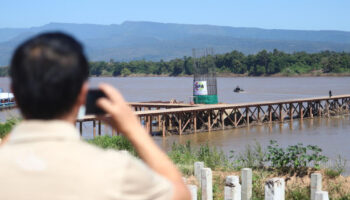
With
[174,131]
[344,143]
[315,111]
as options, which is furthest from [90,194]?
[315,111]

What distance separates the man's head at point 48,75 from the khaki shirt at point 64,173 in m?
0.07

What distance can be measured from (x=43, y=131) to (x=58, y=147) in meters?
0.06

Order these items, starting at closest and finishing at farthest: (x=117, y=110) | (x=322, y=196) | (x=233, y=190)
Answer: (x=117, y=110)
(x=322, y=196)
(x=233, y=190)

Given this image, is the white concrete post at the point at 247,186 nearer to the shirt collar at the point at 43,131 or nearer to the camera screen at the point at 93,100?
the camera screen at the point at 93,100

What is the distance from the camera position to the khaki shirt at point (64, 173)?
4.30 feet

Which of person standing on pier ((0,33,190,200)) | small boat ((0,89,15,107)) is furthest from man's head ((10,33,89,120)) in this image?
small boat ((0,89,15,107))

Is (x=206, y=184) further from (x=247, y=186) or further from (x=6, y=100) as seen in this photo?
(x=6, y=100)

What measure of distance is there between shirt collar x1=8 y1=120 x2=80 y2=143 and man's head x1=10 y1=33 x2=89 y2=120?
2 cm

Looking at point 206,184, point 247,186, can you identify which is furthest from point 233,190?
point 247,186

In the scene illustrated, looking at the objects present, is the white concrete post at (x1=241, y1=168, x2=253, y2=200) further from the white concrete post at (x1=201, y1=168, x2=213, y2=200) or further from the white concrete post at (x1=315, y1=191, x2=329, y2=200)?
the white concrete post at (x1=315, y1=191, x2=329, y2=200)

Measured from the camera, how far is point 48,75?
1347mm

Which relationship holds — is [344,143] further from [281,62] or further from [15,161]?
[281,62]

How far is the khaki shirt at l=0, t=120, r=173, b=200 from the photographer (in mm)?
1311

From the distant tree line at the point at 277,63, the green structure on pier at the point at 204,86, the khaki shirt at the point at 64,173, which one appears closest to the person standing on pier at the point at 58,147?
the khaki shirt at the point at 64,173
